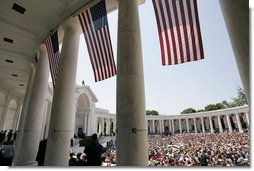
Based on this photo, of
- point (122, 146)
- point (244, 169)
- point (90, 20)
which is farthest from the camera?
point (90, 20)

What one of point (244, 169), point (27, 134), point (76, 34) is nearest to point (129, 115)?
point (244, 169)

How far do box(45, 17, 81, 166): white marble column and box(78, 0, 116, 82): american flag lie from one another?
5.73 feet

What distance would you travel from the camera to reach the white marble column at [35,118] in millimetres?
15164

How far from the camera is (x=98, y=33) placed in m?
12.0

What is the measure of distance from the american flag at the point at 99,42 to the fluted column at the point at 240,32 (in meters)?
6.93

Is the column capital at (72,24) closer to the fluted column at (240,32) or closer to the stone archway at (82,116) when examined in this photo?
the fluted column at (240,32)

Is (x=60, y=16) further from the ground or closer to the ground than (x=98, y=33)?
further from the ground

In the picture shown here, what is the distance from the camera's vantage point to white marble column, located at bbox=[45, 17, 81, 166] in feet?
35.4

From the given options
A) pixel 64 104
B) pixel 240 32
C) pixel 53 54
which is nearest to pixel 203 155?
pixel 64 104

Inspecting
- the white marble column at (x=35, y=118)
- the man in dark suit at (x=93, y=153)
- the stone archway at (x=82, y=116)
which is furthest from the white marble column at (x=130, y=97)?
the stone archway at (x=82, y=116)

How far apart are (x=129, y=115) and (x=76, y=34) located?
1001 cm

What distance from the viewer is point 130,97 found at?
24.9ft

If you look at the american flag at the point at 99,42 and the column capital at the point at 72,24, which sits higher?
the column capital at the point at 72,24

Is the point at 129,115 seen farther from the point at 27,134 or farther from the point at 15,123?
the point at 15,123
